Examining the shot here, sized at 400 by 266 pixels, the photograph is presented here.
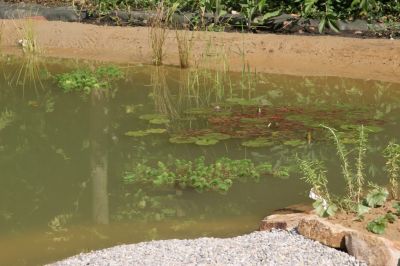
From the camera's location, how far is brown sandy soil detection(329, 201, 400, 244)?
455 centimetres

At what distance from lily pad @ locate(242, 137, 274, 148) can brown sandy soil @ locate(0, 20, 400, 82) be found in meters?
3.06

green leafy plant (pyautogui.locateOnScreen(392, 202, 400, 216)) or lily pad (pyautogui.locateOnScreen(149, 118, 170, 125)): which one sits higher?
green leafy plant (pyautogui.locateOnScreen(392, 202, 400, 216))

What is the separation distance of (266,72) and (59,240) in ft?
16.7

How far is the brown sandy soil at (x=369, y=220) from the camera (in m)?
4.55

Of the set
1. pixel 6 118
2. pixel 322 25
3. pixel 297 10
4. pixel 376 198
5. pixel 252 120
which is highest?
pixel 297 10

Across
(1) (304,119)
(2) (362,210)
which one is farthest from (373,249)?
(1) (304,119)

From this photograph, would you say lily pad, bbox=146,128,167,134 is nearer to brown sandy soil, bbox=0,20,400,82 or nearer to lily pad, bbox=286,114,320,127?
lily pad, bbox=286,114,320,127

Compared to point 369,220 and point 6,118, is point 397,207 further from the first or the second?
point 6,118

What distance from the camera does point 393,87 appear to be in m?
9.17

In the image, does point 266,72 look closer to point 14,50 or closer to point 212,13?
point 212,13

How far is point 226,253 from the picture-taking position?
445 centimetres

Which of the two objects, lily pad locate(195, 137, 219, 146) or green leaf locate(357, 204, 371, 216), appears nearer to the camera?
green leaf locate(357, 204, 371, 216)

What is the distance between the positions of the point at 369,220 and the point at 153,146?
2526mm

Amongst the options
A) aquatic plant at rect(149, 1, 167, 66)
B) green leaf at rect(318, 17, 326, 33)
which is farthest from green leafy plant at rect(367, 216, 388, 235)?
green leaf at rect(318, 17, 326, 33)
